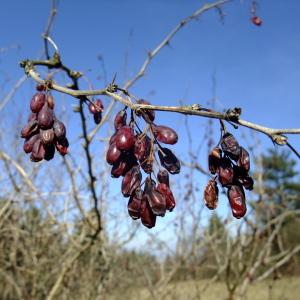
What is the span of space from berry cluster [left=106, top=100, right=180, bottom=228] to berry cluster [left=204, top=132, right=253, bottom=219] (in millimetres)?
112

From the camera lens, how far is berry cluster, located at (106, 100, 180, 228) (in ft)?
4.00

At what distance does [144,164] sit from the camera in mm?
1269

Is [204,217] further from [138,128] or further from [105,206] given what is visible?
[138,128]

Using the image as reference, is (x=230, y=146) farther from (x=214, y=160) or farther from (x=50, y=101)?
(x=50, y=101)

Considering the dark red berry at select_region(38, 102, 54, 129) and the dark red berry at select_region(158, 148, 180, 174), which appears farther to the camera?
the dark red berry at select_region(38, 102, 54, 129)

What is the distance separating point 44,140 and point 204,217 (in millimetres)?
4374

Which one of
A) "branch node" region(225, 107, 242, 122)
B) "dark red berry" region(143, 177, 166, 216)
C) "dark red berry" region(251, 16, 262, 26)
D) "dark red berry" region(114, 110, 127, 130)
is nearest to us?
"branch node" region(225, 107, 242, 122)

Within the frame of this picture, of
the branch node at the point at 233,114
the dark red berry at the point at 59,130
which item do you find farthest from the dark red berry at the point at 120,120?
the branch node at the point at 233,114

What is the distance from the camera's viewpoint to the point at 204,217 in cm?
555

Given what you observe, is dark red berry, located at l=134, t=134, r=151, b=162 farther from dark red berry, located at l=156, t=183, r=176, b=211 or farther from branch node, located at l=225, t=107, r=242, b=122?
branch node, located at l=225, t=107, r=242, b=122

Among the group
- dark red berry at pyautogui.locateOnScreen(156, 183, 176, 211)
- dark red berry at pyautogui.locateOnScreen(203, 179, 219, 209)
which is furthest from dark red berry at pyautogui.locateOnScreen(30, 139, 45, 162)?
dark red berry at pyautogui.locateOnScreen(203, 179, 219, 209)

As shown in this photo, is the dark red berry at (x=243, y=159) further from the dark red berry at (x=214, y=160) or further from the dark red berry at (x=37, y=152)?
the dark red berry at (x=37, y=152)

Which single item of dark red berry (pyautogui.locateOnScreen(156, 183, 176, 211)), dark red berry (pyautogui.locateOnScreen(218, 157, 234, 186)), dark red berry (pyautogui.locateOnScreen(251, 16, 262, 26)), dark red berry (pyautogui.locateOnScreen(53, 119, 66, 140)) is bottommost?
dark red berry (pyautogui.locateOnScreen(156, 183, 176, 211))

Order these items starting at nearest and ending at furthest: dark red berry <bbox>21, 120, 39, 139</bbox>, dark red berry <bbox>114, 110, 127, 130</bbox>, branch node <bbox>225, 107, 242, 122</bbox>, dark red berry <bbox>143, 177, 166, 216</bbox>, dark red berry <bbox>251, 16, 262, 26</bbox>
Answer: branch node <bbox>225, 107, 242, 122</bbox>, dark red berry <bbox>143, 177, 166, 216</bbox>, dark red berry <bbox>114, 110, 127, 130</bbox>, dark red berry <bbox>21, 120, 39, 139</bbox>, dark red berry <bbox>251, 16, 262, 26</bbox>
